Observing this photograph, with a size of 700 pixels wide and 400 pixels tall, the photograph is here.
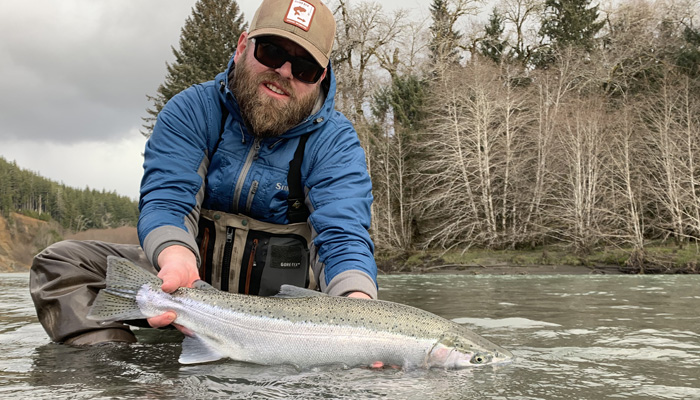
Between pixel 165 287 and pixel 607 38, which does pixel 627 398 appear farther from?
pixel 607 38

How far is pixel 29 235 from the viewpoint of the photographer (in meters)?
80.9

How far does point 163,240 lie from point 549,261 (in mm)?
25593

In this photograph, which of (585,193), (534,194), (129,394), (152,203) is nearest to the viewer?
(129,394)

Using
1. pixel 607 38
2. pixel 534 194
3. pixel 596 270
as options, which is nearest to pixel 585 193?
pixel 534 194

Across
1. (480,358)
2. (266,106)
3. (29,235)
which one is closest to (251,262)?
(266,106)

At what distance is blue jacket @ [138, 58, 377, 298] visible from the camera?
4074 millimetres

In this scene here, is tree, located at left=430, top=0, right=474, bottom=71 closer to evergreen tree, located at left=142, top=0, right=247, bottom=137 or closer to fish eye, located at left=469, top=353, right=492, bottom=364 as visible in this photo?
evergreen tree, located at left=142, top=0, right=247, bottom=137

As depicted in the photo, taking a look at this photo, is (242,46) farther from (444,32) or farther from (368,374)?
(444,32)

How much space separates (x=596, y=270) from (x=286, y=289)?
23.3 m

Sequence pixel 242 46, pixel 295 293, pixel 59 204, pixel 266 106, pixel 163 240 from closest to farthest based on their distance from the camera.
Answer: pixel 295 293 → pixel 163 240 → pixel 266 106 → pixel 242 46 → pixel 59 204

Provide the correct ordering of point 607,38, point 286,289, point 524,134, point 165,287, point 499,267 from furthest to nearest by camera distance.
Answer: point 607,38, point 524,134, point 499,267, point 286,289, point 165,287

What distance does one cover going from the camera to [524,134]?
3628cm

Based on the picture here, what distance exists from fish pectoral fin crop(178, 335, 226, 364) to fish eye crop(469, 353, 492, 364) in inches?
57.0

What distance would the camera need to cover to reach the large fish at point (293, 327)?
315 cm
